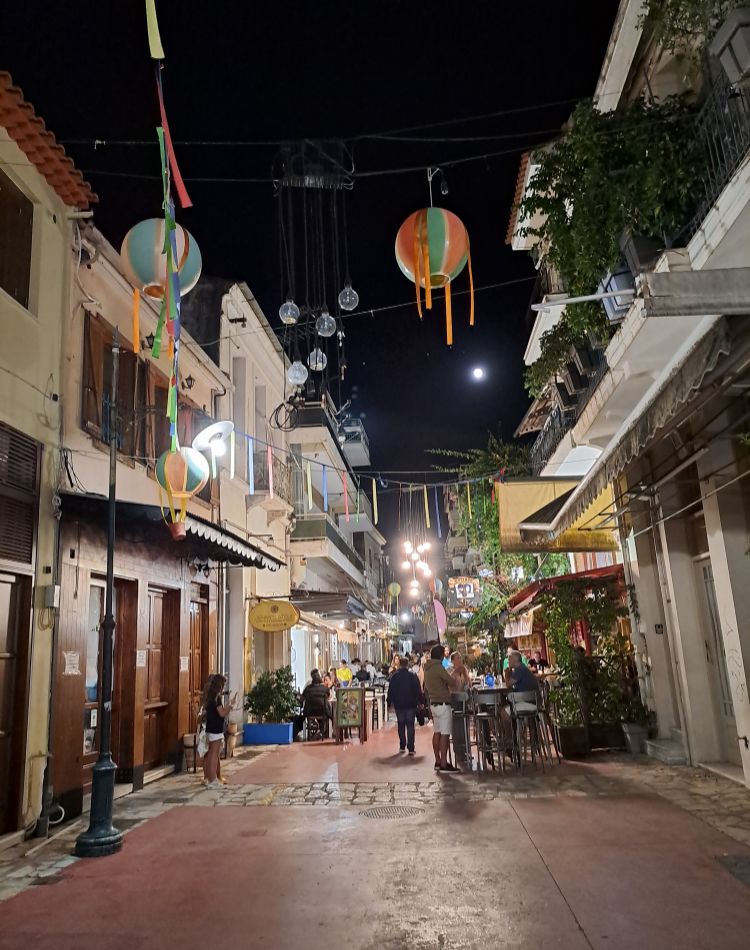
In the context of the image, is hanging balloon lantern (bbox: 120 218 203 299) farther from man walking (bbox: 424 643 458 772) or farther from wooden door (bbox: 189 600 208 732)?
wooden door (bbox: 189 600 208 732)

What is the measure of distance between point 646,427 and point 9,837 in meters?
7.74

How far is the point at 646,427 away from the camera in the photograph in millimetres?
7395

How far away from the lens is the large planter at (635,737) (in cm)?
1158

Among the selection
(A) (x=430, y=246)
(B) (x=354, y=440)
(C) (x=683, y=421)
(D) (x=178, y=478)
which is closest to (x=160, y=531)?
(D) (x=178, y=478)

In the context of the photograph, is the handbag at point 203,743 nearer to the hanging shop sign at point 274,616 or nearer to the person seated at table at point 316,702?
the hanging shop sign at point 274,616

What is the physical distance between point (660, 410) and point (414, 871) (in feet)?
15.6

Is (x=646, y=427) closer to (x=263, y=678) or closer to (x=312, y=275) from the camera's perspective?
(x=312, y=275)

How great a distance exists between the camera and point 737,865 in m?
5.69

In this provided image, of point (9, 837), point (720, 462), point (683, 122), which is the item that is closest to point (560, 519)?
point (720, 462)

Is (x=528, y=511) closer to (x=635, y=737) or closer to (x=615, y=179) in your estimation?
(x=635, y=737)

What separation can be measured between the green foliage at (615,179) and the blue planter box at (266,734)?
37.4ft

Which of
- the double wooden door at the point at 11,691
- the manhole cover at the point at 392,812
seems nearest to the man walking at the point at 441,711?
the manhole cover at the point at 392,812

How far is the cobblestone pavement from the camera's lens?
7.19 meters

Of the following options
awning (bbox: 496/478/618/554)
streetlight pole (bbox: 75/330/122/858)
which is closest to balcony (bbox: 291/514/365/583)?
awning (bbox: 496/478/618/554)
